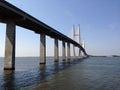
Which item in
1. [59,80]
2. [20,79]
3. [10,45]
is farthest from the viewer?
[10,45]

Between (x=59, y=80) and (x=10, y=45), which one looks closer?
(x=59, y=80)

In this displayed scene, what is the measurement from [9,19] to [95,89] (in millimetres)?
29997

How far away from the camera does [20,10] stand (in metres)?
43.8

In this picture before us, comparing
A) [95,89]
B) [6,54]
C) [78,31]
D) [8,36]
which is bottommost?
[95,89]

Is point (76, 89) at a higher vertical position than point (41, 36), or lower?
lower

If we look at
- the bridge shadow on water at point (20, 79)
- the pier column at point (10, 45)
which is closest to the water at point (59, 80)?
the bridge shadow on water at point (20, 79)

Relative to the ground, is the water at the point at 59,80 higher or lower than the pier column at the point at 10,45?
lower

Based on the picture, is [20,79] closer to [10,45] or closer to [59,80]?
[59,80]


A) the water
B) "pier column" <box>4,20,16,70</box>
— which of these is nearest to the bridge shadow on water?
the water

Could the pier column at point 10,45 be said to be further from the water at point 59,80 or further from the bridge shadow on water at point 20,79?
the bridge shadow on water at point 20,79

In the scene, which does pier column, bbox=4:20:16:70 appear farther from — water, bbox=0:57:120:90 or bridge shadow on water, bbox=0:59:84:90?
bridge shadow on water, bbox=0:59:84:90

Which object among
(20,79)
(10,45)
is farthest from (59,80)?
(10,45)

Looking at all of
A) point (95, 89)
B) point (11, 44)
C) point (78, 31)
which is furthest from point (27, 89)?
point (78, 31)

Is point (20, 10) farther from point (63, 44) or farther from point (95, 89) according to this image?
point (63, 44)
